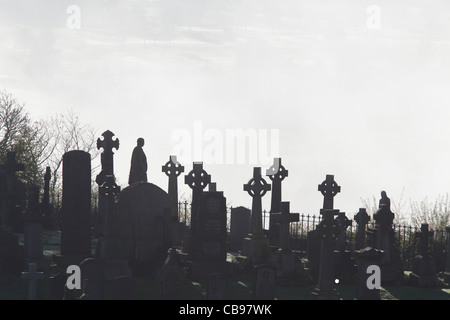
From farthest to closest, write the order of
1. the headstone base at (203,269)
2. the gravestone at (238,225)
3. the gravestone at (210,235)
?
the gravestone at (238,225) → the gravestone at (210,235) → the headstone base at (203,269)

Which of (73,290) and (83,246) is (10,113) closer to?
(83,246)

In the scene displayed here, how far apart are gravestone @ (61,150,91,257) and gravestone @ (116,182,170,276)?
3.98 feet

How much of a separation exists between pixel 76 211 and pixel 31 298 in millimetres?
5772

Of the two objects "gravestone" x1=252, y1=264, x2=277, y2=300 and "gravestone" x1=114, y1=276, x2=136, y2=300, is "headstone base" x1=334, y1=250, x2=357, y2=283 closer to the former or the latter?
"gravestone" x1=252, y1=264, x2=277, y2=300

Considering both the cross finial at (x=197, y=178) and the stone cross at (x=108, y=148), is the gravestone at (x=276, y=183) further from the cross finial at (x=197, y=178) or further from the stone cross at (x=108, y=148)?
the stone cross at (x=108, y=148)

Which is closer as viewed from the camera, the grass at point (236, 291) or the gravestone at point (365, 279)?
the gravestone at point (365, 279)

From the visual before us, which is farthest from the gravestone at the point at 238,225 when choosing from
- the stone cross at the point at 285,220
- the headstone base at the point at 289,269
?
the headstone base at the point at 289,269

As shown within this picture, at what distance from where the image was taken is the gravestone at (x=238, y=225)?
25578mm

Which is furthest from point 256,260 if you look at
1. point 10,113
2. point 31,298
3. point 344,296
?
point 10,113

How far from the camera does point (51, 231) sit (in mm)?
28641

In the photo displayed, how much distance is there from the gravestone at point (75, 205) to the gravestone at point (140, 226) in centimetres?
121

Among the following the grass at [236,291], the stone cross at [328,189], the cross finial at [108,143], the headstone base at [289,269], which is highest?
the cross finial at [108,143]

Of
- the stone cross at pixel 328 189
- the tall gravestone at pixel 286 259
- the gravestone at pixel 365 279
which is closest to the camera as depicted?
the gravestone at pixel 365 279

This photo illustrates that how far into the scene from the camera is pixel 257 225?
70.4 ft
